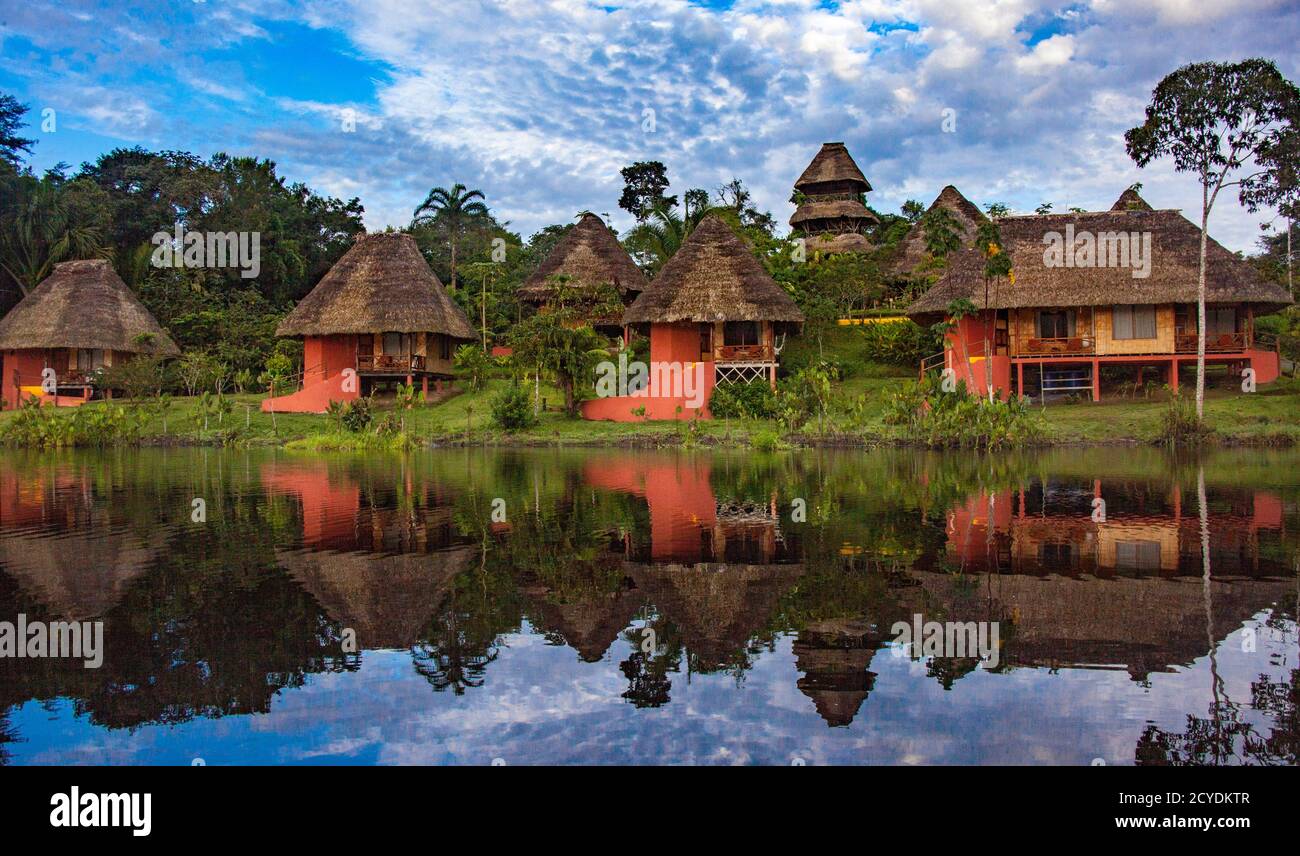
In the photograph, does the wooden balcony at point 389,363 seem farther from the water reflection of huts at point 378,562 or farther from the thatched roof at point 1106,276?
the water reflection of huts at point 378,562

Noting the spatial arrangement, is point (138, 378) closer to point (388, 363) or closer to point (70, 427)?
point (70, 427)

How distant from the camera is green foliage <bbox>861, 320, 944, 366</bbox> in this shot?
31203 millimetres

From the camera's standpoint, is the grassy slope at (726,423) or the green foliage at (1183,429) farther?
the grassy slope at (726,423)

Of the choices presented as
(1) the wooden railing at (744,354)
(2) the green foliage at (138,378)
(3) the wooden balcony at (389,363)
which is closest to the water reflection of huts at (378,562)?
(1) the wooden railing at (744,354)

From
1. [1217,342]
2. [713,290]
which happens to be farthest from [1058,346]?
[713,290]

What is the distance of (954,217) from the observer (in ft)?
122

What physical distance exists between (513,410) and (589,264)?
29.8 feet

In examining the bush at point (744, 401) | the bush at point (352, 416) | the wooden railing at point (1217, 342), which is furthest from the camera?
the wooden railing at point (1217, 342)

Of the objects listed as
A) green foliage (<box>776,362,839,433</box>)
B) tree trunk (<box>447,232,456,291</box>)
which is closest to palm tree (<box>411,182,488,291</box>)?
tree trunk (<box>447,232,456,291</box>)

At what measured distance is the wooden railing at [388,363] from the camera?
3175 cm

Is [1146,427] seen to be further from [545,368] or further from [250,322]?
[250,322]

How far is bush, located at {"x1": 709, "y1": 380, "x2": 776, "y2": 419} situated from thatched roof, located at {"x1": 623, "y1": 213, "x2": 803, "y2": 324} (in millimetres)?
1995

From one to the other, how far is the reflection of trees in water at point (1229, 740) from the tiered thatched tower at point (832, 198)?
40.1 metres

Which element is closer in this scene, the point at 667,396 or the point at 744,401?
the point at 744,401
